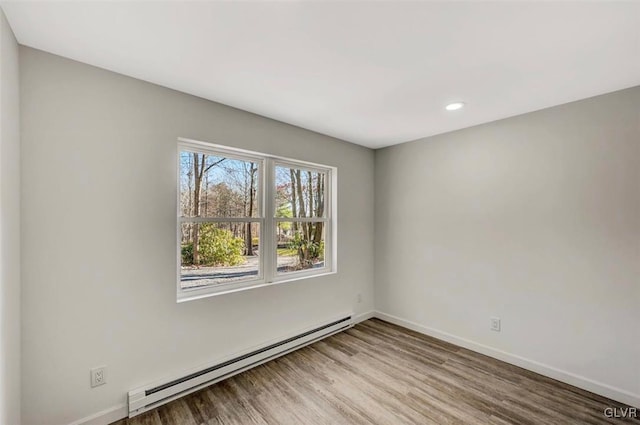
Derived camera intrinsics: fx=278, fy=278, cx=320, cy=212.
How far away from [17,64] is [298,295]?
2675 mm

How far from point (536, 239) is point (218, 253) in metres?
2.89

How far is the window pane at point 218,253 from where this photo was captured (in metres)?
2.34

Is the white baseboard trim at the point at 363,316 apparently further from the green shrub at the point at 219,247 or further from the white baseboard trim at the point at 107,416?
the white baseboard trim at the point at 107,416

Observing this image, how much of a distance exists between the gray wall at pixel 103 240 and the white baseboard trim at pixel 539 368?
85.8 inches

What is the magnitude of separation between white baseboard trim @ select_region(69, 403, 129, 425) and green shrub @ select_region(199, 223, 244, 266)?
109 cm

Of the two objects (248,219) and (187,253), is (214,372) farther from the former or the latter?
(248,219)

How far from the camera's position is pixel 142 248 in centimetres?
199

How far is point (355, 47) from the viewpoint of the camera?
1.62 meters

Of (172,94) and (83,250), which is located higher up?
(172,94)

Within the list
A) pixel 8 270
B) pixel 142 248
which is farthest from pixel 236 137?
pixel 8 270

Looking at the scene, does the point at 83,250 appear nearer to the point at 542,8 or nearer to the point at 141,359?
the point at 141,359

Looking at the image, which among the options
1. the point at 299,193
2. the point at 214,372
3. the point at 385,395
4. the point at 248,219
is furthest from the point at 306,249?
the point at 385,395

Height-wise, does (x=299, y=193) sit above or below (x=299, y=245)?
above

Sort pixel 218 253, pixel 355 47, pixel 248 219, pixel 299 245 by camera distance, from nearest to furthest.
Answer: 1. pixel 355 47
2. pixel 218 253
3. pixel 248 219
4. pixel 299 245
